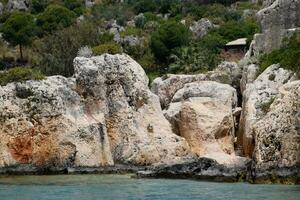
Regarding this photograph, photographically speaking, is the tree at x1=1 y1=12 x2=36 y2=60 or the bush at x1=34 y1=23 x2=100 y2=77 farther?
the tree at x1=1 y1=12 x2=36 y2=60

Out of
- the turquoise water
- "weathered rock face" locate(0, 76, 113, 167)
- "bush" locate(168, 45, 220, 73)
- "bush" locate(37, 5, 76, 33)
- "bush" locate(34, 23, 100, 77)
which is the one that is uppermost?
"bush" locate(37, 5, 76, 33)

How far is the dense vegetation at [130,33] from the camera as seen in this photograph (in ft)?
220

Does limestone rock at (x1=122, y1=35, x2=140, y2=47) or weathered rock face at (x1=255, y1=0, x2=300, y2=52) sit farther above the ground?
limestone rock at (x1=122, y1=35, x2=140, y2=47)

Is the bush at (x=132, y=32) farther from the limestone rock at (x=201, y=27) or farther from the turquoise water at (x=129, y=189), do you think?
the turquoise water at (x=129, y=189)

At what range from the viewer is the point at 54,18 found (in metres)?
104

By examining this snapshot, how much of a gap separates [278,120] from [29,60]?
5575cm

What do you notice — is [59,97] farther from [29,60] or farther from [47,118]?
[29,60]

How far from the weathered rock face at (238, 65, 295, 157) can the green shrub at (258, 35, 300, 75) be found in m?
0.46

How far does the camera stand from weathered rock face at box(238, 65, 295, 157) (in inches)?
1656

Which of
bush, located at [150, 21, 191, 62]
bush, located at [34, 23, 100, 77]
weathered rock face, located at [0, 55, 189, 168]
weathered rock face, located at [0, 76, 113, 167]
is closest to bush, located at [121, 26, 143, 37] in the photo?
bush, located at [150, 21, 191, 62]

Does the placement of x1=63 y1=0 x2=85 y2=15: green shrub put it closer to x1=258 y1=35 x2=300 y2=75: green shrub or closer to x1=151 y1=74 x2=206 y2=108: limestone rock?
x1=151 y1=74 x2=206 y2=108: limestone rock

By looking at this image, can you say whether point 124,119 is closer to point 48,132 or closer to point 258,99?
point 48,132

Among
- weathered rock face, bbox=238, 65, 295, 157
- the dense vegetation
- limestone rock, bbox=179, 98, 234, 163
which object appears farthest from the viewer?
the dense vegetation

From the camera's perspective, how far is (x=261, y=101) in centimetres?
4278
